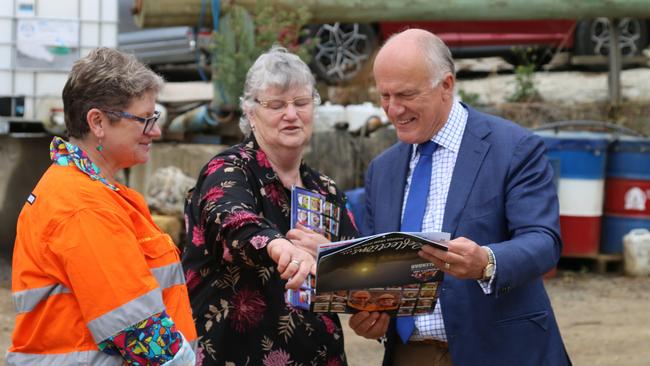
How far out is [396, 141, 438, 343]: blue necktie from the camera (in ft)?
12.4

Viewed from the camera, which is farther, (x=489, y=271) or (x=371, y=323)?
(x=371, y=323)

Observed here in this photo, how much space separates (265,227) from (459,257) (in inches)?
25.5

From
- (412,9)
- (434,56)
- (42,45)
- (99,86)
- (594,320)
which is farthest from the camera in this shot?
(412,9)

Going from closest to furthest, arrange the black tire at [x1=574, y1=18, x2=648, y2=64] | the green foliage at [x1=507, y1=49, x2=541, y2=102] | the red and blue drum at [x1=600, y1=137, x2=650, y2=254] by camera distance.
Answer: the red and blue drum at [x1=600, y1=137, x2=650, y2=254] < the green foliage at [x1=507, y1=49, x2=541, y2=102] < the black tire at [x1=574, y1=18, x2=648, y2=64]

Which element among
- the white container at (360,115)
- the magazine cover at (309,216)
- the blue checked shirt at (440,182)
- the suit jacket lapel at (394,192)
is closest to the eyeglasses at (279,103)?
the magazine cover at (309,216)

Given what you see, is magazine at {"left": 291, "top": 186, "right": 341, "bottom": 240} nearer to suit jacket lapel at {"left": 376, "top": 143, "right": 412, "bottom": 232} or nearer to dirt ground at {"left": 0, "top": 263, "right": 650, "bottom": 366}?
suit jacket lapel at {"left": 376, "top": 143, "right": 412, "bottom": 232}

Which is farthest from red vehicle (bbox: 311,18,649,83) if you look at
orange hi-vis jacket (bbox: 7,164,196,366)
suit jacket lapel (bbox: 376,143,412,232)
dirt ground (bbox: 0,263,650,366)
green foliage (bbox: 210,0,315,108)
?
orange hi-vis jacket (bbox: 7,164,196,366)

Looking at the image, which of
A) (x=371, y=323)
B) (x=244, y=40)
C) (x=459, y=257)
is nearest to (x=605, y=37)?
(x=244, y=40)

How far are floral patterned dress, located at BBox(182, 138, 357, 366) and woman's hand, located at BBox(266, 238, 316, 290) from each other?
0.35 meters

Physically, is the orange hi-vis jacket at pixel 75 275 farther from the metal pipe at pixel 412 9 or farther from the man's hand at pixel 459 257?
the metal pipe at pixel 412 9

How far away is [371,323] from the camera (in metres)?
3.70

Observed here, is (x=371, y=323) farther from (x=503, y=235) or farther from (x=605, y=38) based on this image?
(x=605, y=38)

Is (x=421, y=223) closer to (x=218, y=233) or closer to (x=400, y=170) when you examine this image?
(x=400, y=170)

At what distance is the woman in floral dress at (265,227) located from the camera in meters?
3.64
